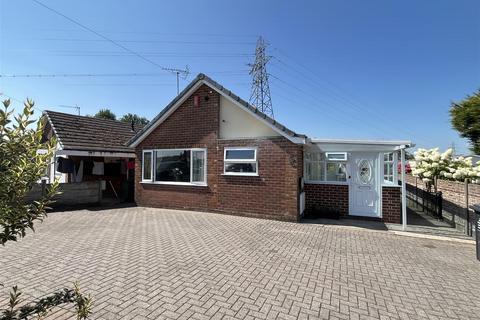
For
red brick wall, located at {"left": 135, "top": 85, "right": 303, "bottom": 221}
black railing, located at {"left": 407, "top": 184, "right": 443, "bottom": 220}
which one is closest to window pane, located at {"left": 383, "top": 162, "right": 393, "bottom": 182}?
black railing, located at {"left": 407, "top": 184, "right": 443, "bottom": 220}

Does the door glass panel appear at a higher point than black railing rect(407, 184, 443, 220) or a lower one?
higher

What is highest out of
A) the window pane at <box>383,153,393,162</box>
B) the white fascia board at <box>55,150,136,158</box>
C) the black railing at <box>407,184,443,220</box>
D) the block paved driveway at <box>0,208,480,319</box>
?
the white fascia board at <box>55,150,136,158</box>

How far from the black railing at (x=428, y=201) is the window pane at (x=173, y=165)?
32.9 feet

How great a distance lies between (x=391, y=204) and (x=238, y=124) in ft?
20.4

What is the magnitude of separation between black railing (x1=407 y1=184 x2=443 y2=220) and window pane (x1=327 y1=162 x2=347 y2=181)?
4000 millimetres

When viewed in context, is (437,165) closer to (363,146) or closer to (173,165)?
(363,146)

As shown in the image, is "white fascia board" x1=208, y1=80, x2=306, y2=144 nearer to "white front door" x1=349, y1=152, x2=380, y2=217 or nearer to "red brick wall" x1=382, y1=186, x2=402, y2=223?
"white front door" x1=349, y1=152, x2=380, y2=217

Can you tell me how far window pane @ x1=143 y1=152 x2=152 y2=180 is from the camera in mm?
12336

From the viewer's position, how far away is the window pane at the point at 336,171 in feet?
33.8

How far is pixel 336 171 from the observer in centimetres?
1044

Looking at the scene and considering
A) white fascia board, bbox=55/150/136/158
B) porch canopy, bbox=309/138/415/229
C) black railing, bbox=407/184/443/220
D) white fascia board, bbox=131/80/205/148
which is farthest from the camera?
white fascia board, bbox=55/150/136/158

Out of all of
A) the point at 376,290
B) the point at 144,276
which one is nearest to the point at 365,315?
the point at 376,290

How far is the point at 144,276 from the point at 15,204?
3119 millimetres

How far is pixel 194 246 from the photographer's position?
6.51 meters
